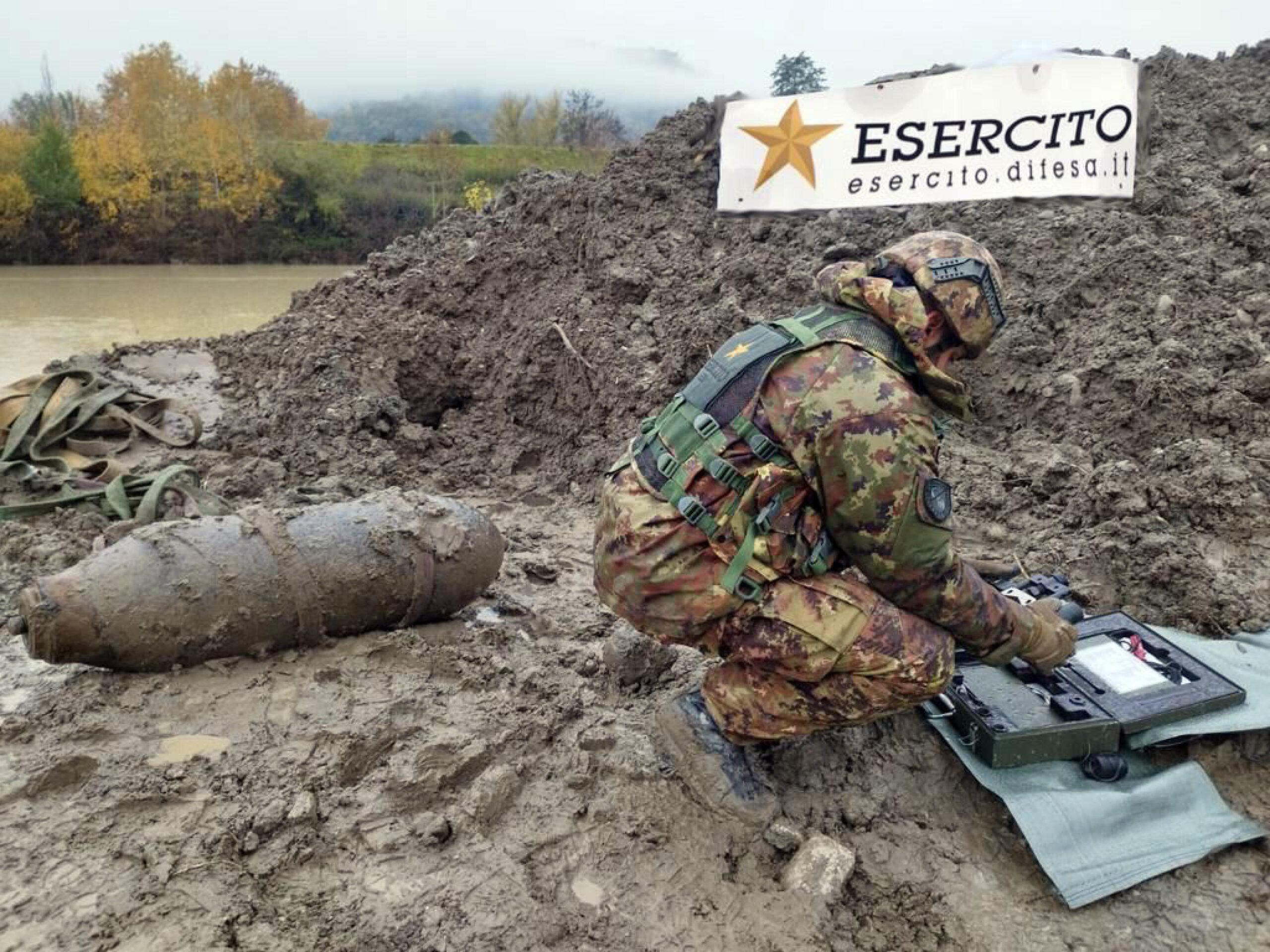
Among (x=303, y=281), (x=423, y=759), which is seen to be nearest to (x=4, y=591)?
(x=423, y=759)

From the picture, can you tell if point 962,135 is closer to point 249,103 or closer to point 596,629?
point 596,629

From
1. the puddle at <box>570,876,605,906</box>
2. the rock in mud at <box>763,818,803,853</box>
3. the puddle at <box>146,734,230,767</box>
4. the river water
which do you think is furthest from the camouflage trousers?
the river water

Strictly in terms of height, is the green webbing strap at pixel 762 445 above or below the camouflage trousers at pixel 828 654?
above

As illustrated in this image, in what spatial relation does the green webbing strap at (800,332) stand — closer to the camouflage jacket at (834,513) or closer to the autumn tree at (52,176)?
the camouflage jacket at (834,513)

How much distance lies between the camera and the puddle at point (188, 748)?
2.54 meters

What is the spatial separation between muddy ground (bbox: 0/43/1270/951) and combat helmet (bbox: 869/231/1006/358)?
4.13 ft

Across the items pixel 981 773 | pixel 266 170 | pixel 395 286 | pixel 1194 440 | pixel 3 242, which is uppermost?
pixel 266 170

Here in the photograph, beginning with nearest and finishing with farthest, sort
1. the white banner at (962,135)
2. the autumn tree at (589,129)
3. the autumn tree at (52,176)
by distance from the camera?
the white banner at (962,135) < the autumn tree at (52,176) < the autumn tree at (589,129)

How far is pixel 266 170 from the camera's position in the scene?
3127 cm

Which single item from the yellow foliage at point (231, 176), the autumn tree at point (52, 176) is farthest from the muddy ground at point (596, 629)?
the yellow foliage at point (231, 176)

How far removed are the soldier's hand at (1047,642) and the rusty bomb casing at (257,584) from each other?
1.86 metres

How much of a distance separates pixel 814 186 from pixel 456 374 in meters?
2.68

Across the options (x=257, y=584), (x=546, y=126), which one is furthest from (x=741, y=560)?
(x=546, y=126)

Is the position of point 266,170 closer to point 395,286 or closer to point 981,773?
point 395,286
